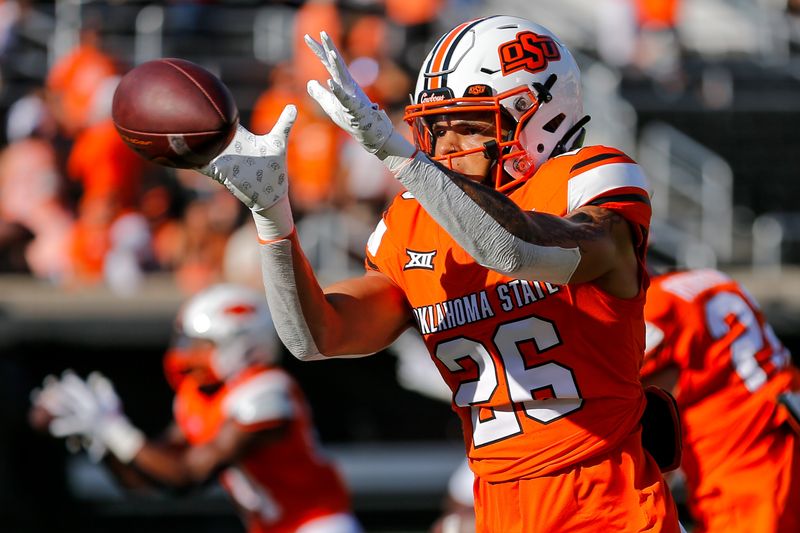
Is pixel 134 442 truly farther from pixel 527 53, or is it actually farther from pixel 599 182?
pixel 599 182

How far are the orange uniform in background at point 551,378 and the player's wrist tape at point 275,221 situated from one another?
1.37 ft

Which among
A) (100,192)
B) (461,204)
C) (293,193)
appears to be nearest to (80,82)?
(100,192)

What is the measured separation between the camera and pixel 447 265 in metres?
3.58

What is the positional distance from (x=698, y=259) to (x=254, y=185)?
258 inches

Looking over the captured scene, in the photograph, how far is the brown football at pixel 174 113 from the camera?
324 cm

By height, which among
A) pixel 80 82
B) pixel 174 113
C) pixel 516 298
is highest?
pixel 174 113

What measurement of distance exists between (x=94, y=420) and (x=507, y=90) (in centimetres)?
385

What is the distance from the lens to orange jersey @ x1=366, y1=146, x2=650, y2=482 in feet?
11.2

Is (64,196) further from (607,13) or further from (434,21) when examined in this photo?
(607,13)

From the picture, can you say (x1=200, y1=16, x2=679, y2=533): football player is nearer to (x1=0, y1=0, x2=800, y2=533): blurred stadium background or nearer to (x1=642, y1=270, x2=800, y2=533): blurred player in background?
(x1=642, y1=270, x2=800, y2=533): blurred player in background

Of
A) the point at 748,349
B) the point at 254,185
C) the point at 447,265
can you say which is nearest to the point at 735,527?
the point at 748,349

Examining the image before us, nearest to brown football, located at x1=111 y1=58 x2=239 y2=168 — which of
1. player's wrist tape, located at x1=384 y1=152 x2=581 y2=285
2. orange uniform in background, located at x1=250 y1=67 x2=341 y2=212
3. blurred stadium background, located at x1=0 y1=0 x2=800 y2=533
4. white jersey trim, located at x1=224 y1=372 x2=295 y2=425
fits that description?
player's wrist tape, located at x1=384 y1=152 x2=581 y2=285

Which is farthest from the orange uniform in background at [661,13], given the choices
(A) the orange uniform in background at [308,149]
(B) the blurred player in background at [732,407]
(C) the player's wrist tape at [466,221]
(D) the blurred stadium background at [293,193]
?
(C) the player's wrist tape at [466,221]

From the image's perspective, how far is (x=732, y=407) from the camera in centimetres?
491
